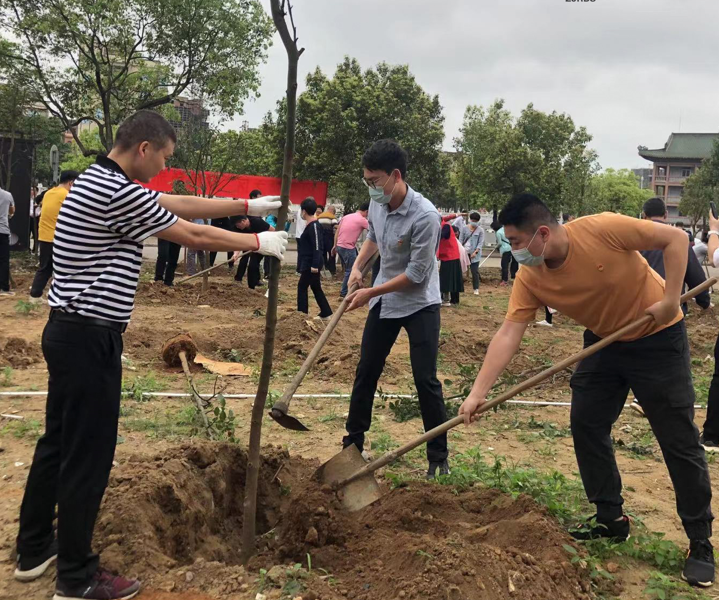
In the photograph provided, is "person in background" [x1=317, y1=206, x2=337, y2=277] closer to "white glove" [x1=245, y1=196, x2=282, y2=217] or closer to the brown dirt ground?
the brown dirt ground

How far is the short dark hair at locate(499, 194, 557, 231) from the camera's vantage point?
310cm

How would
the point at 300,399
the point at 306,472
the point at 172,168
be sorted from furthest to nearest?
the point at 172,168 < the point at 300,399 < the point at 306,472

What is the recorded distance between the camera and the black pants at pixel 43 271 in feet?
31.3

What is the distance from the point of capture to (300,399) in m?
6.07

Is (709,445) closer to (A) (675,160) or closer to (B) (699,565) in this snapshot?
(B) (699,565)

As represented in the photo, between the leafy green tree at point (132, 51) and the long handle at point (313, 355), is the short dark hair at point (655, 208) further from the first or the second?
the leafy green tree at point (132, 51)

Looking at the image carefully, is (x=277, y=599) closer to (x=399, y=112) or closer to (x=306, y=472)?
(x=306, y=472)

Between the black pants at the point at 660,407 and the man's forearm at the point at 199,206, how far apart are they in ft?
6.23

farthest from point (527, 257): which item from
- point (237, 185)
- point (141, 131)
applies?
point (237, 185)

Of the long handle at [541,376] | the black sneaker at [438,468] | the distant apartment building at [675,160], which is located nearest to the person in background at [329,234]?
the black sneaker at [438,468]

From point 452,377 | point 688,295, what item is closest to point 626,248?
point 688,295

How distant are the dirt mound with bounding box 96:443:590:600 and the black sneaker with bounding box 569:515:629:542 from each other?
7.3 inches

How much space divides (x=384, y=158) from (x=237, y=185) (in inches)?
638

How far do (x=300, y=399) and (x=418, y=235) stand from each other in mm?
2434
